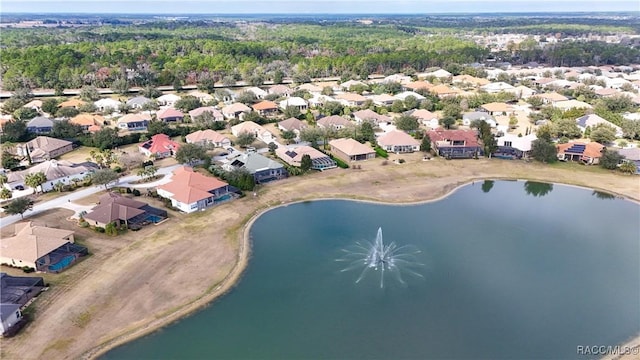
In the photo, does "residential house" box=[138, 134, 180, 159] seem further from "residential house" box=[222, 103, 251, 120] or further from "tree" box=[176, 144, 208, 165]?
"residential house" box=[222, 103, 251, 120]

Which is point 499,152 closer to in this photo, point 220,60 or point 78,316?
point 78,316

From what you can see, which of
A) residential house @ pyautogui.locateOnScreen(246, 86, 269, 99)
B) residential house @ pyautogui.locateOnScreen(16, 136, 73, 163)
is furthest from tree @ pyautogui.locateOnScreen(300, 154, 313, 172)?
residential house @ pyautogui.locateOnScreen(246, 86, 269, 99)

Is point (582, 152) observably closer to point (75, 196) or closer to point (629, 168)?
point (629, 168)

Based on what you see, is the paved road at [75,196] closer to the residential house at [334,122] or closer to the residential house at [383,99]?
the residential house at [334,122]

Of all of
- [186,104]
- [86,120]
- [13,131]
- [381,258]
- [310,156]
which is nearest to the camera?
[381,258]

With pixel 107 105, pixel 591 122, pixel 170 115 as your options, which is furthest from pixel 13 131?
pixel 591 122

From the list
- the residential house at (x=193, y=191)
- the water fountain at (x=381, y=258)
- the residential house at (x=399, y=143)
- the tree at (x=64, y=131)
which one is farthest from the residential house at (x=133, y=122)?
the water fountain at (x=381, y=258)
